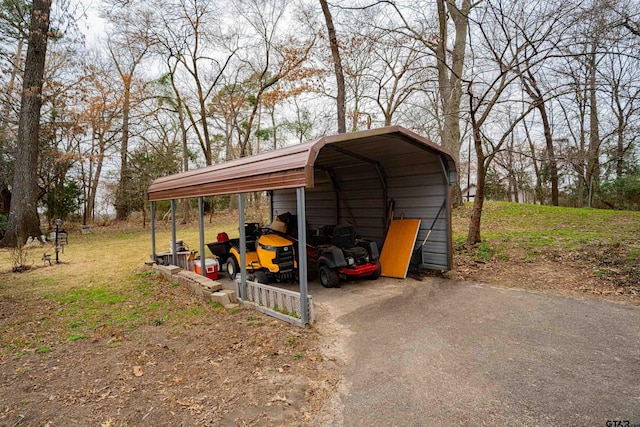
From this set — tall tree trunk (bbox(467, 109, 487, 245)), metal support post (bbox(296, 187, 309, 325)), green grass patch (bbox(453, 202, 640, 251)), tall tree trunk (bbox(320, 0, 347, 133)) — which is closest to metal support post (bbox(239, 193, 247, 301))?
metal support post (bbox(296, 187, 309, 325))

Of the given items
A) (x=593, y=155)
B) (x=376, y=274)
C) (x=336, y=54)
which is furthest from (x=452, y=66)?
(x=593, y=155)

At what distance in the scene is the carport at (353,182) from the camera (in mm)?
4006

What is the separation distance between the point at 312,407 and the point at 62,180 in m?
19.5

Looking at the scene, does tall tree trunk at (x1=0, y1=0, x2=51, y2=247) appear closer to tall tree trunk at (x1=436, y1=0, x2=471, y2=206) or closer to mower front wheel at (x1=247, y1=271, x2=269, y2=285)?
mower front wheel at (x1=247, y1=271, x2=269, y2=285)

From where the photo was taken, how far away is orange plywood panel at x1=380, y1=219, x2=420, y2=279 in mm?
6293

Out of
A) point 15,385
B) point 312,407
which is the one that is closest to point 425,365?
point 312,407

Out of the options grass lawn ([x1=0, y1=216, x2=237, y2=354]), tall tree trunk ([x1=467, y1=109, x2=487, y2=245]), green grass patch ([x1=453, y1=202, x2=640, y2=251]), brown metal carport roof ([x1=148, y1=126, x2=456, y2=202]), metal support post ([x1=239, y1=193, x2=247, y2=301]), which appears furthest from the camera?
green grass patch ([x1=453, y1=202, x2=640, y2=251])

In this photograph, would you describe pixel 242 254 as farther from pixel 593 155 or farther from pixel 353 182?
pixel 593 155

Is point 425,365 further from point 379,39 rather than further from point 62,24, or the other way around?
point 62,24

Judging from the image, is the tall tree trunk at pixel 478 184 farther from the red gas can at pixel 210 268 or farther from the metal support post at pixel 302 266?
the red gas can at pixel 210 268

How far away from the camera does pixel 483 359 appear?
119 inches

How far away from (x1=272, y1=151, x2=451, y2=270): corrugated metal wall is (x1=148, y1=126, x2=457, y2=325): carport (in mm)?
19

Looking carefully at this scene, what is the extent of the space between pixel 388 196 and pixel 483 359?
453 cm

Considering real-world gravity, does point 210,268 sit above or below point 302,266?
below
